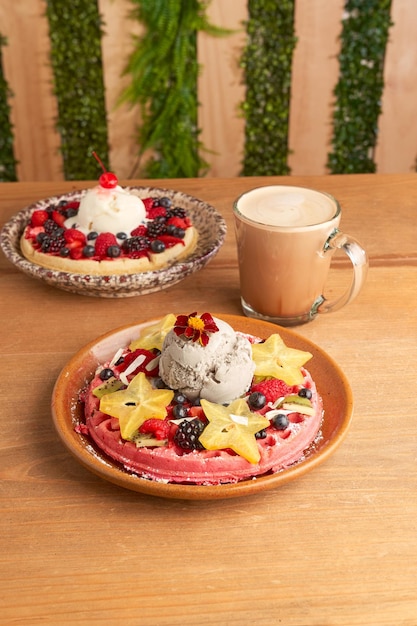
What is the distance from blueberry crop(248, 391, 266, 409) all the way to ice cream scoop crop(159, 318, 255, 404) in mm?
22

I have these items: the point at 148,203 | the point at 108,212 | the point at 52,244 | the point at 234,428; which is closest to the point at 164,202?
the point at 148,203

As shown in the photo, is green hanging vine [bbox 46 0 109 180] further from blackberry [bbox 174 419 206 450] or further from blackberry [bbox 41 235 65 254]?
blackberry [bbox 174 419 206 450]

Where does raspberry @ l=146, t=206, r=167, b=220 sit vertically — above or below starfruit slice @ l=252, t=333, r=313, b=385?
above

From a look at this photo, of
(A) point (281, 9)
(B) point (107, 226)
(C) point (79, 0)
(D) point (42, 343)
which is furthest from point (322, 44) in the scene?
(D) point (42, 343)

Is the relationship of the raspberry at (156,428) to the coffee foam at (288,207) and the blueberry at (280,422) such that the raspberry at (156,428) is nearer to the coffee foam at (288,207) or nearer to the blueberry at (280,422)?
the blueberry at (280,422)

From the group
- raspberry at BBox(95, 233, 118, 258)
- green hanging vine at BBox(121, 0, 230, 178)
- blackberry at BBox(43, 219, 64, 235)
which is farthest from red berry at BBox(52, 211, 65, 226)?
green hanging vine at BBox(121, 0, 230, 178)

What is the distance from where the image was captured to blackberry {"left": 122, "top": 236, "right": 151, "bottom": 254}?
129cm

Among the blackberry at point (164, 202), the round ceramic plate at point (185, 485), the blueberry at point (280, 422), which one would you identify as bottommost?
the round ceramic plate at point (185, 485)

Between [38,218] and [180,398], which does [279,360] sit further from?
[38,218]

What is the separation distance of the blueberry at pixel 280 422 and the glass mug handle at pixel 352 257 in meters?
0.35

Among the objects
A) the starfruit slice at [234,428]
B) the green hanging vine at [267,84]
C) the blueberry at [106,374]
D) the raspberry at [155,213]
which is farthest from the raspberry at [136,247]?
the green hanging vine at [267,84]

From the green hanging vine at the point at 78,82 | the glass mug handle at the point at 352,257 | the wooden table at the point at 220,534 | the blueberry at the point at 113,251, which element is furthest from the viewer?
the green hanging vine at the point at 78,82

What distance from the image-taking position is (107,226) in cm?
132

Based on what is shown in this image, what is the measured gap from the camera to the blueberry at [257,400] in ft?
2.78
